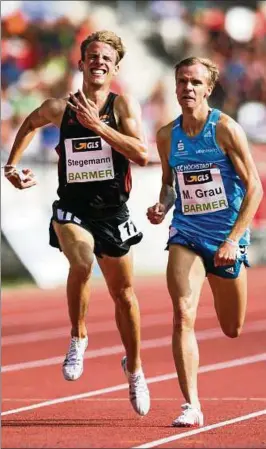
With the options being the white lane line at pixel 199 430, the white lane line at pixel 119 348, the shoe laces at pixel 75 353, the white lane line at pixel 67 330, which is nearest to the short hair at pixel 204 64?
the shoe laces at pixel 75 353

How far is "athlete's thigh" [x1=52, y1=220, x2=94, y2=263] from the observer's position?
6984 millimetres

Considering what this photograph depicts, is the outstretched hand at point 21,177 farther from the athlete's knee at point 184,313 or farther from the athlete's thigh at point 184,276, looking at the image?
the athlete's knee at point 184,313

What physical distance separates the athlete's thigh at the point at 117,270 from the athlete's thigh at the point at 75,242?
7.4 inches

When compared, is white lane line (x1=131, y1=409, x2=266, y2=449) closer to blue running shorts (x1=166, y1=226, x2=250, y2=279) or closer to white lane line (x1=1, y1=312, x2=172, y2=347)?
blue running shorts (x1=166, y1=226, x2=250, y2=279)

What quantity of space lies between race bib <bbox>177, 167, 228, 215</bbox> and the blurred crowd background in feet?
33.8

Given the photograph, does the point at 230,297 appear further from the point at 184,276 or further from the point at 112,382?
the point at 112,382

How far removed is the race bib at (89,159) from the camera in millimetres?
7066

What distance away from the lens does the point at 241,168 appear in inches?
268

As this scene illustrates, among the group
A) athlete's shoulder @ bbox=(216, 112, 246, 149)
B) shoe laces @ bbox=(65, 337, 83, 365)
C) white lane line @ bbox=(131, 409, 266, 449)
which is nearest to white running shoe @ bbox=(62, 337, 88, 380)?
shoe laces @ bbox=(65, 337, 83, 365)

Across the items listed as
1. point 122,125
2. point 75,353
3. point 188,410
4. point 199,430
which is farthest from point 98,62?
point 199,430

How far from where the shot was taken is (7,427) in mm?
7039

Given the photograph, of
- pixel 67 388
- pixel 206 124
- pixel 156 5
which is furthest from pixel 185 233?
pixel 156 5

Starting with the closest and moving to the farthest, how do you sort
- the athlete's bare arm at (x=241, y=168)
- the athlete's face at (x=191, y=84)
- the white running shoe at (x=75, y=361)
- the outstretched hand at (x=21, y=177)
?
the athlete's bare arm at (x=241, y=168)
the athlete's face at (x=191, y=84)
the white running shoe at (x=75, y=361)
the outstretched hand at (x=21, y=177)

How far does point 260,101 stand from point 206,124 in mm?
15130
